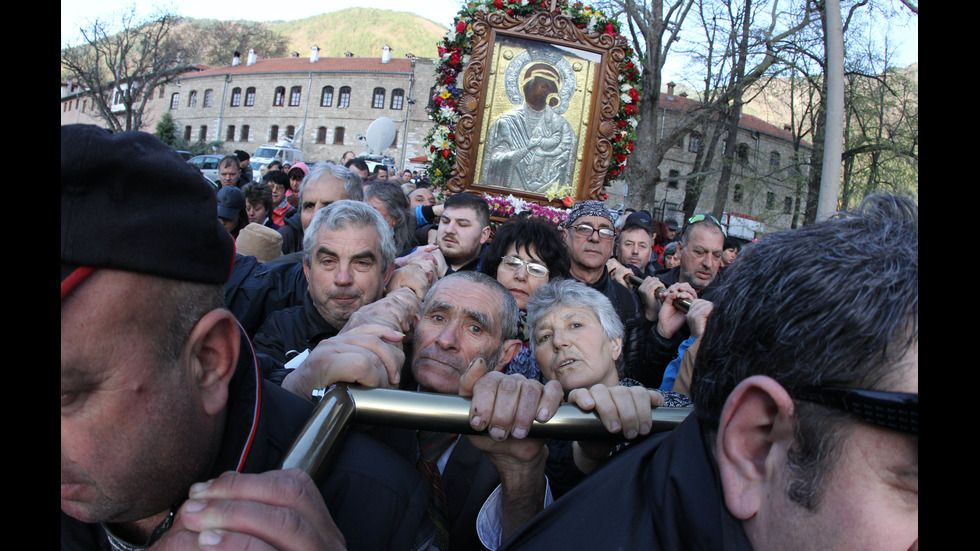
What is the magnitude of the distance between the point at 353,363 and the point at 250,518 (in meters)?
0.49

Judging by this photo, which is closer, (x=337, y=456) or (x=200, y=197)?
(x=200, y=197)

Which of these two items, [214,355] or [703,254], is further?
[703,254]

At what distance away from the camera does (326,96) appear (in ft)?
164

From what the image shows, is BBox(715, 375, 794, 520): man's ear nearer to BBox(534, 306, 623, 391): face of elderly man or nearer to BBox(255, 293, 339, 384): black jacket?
BBox(534, 306, 623, 391): face of elderly man

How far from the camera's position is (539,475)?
1.53 meters

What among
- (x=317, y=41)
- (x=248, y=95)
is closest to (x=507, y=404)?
(x=248, y=95)

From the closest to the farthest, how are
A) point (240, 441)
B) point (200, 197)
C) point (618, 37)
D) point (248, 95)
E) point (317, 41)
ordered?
point (200, 197), point (240, 441), point (618, 37), point (248, 95), point (317, 41)

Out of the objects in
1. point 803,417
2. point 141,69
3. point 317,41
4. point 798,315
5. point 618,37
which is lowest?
point 803,417

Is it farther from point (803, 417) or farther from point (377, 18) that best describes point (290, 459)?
point (377, 18)

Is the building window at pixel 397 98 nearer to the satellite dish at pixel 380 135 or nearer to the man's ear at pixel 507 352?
the satellite dish at pixel 380 135

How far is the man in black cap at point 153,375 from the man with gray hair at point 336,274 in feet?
5.20

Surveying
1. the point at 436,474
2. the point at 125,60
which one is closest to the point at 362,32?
the point at 125,60

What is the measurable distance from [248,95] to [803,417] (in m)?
57.8

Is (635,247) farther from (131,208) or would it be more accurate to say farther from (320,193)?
(131,208)
